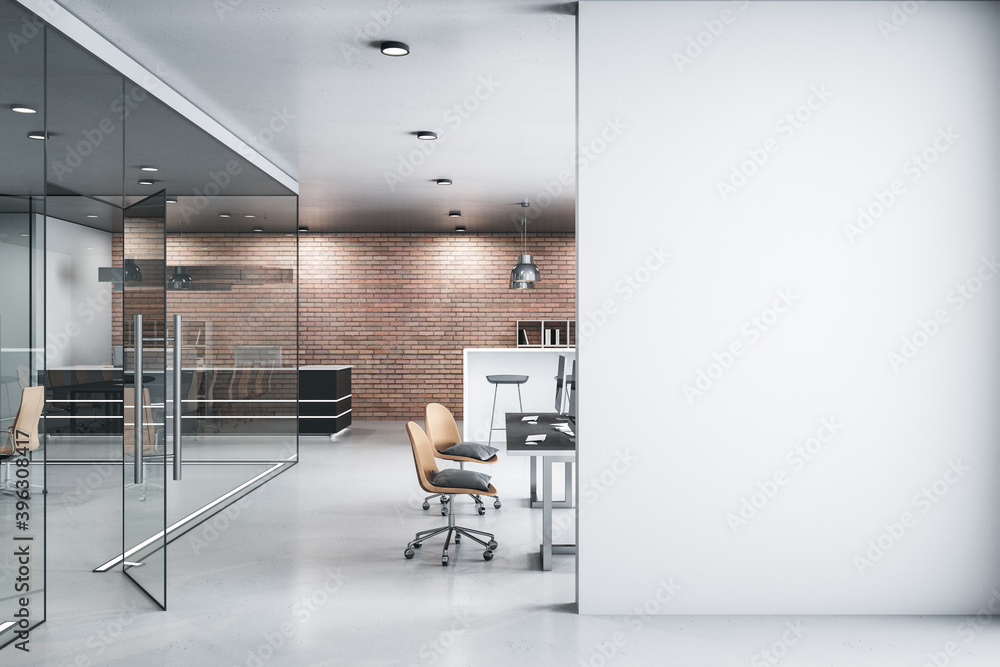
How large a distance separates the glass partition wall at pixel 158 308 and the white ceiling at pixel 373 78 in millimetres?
349

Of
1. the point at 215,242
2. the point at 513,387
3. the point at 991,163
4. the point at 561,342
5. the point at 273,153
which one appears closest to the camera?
the point at 991,163

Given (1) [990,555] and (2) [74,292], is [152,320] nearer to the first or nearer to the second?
(1) [990,555]

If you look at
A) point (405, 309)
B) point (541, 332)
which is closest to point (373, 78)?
point (405, 309)

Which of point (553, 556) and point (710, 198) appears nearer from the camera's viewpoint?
point (710, 198)

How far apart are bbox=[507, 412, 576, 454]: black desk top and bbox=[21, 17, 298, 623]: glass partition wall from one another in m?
1.82

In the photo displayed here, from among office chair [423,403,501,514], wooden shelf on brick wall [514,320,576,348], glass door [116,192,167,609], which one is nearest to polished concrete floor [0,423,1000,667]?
glass door [116,192,167,609]

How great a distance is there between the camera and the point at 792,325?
130 inches

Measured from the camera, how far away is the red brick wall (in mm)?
10625

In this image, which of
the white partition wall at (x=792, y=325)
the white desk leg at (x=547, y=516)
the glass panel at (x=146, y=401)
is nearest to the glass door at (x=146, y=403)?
the glass panel at (x=146, y=401)

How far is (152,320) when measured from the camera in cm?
351

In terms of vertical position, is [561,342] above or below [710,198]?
below

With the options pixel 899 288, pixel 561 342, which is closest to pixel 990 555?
pixel 899 288

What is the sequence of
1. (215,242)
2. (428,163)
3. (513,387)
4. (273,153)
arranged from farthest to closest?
(513,387) → (215,242) → (428,163) → (273,153)

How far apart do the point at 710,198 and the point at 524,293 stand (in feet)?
24.4
